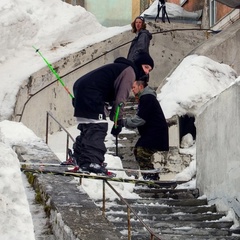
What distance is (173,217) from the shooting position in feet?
25.5

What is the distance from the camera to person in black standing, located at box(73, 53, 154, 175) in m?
7.09

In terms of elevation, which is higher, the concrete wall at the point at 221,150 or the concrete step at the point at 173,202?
the concrete wall at the point at 221,150

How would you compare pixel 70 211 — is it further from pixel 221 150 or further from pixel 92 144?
pixel 221 150

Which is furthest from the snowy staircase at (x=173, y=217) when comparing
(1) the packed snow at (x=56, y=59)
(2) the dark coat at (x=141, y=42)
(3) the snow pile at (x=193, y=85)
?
(2) the dark coat at (x=141, y=42)

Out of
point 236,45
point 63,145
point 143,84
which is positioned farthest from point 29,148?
point 236,45

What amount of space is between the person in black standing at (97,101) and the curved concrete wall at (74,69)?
6.61m

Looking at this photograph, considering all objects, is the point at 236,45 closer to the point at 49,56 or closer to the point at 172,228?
the point at 49,56

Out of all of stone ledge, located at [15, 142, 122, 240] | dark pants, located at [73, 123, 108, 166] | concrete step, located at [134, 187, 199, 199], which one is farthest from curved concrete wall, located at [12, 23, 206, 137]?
dark pants, located at [73, 123, 108, 166]

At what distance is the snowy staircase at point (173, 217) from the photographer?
714 cm

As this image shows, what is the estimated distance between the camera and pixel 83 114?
710 centimetres

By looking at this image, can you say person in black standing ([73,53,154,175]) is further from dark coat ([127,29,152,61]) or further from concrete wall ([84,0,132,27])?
concrete wall ([84,0,132,27])

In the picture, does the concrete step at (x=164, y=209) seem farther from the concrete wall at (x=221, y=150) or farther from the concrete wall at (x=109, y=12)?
the concrete wall at (x=109, y=12)

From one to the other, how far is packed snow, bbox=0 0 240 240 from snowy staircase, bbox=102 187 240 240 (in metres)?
0.43

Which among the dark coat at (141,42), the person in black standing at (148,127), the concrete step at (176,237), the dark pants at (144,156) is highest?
the dark coat at (141,42)
